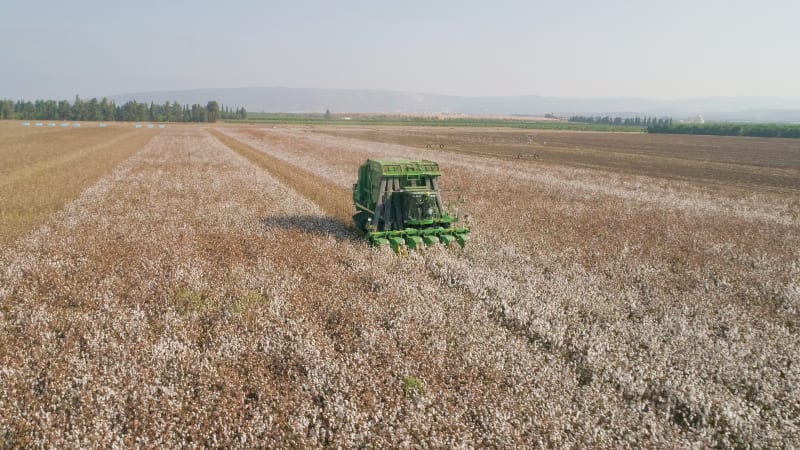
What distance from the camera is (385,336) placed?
759cm

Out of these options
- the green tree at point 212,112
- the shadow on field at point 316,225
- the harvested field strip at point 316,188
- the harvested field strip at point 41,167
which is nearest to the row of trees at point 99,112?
the green tree at point 212,112

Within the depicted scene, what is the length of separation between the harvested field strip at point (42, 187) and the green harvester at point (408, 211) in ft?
34.2

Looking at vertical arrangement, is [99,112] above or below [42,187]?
above

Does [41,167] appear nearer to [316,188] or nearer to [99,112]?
[316,188]

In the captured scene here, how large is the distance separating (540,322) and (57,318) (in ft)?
28.7

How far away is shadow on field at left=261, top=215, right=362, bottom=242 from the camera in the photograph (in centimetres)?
1413

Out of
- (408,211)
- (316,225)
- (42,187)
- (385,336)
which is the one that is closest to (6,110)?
(42,187)

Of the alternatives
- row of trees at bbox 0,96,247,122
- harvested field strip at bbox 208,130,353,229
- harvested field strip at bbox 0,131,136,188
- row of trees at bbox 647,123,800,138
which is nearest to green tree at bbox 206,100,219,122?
row of trees at bbox 0,96,247,122

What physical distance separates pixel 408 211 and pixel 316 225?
414 centimetres

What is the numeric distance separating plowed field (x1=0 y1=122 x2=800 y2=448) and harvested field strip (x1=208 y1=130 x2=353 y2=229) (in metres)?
1.48

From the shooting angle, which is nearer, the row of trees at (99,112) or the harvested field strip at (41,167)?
the harvested field strip at (41,167)

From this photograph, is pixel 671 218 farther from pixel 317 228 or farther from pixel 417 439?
pixel 417 439

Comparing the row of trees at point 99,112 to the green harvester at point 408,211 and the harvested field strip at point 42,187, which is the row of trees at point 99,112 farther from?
the green harvester at point 408,211

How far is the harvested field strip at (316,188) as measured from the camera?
17625 mm
